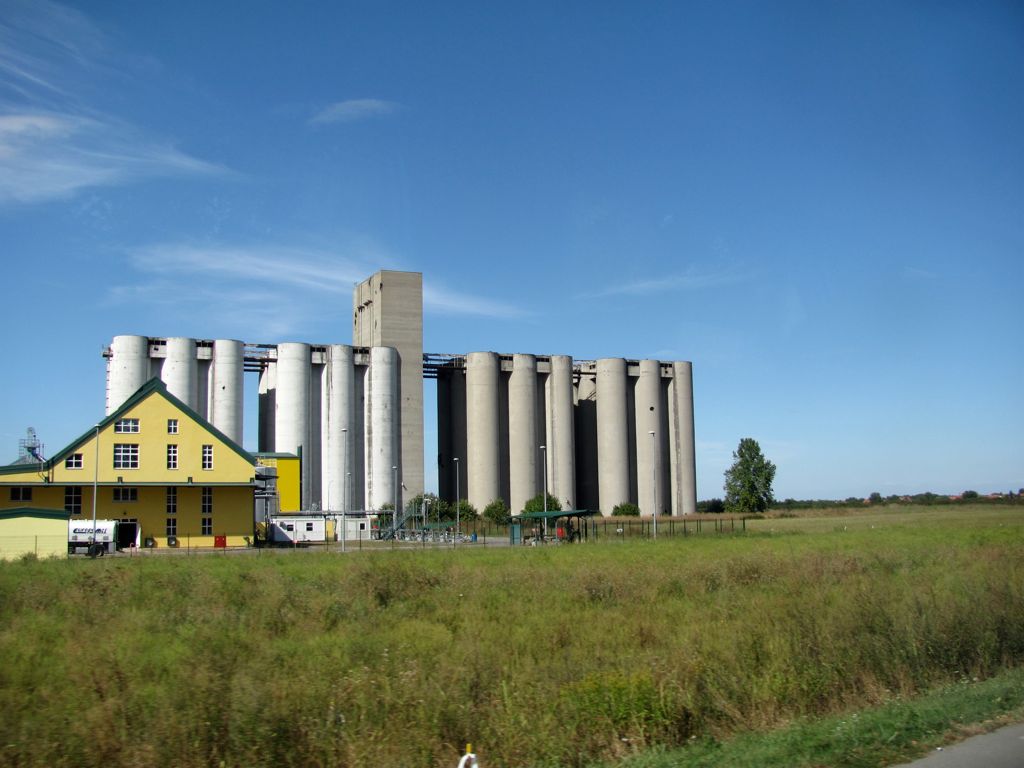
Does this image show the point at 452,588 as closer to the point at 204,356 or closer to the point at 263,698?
the point at 263,698

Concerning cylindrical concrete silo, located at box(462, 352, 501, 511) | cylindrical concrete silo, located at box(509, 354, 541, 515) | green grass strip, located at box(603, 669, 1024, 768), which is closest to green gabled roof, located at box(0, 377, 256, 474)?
cylindrical concrete silo, located at box(462, 352, 501, 511)

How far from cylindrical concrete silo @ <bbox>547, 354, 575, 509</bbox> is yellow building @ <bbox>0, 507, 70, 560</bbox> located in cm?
6501

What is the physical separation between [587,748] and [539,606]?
1063cm

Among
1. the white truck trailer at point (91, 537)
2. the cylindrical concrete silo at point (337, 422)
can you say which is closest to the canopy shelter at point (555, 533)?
the white truck trailer at point (91, 537)

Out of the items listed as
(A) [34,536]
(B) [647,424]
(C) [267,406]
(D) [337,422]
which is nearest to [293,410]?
(D) [337,422]

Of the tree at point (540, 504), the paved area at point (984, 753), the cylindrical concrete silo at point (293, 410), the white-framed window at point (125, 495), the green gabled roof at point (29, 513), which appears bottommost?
the tree at point (540, 504)

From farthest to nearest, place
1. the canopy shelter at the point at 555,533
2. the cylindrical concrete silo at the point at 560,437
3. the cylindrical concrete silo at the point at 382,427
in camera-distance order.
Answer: the cylindrical concrete silo at the point at 560,437
the cylindrical concrete silo at the point at 382,427
the canopy shelter at the point at 555,533

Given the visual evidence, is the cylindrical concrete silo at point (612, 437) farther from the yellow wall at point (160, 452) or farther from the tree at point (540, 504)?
the yellow wall at point (160, 452)

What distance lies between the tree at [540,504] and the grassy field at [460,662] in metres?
76.7

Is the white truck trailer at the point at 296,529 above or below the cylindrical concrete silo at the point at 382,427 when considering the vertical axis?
below

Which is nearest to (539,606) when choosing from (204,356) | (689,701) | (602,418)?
(689,701)

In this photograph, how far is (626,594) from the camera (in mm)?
24547

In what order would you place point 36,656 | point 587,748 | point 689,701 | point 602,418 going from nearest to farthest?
1. point 587,748
2. point 689,701
3. point 36,656
4. point 602,418

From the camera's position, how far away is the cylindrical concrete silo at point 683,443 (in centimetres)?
11181
